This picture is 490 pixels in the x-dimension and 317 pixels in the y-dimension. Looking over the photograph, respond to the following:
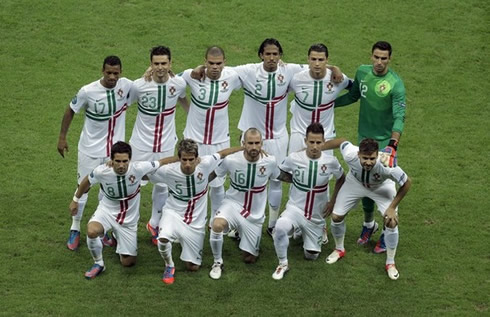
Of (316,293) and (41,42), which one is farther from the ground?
(41,42)

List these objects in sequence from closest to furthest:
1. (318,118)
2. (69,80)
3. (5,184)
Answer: (318,118), (5,184), (69,80)

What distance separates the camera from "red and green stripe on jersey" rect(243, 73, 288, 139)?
40.3 ft

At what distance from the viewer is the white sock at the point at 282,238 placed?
11734 mm

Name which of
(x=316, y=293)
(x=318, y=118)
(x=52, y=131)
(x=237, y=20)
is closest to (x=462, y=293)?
(x=316, y=293)

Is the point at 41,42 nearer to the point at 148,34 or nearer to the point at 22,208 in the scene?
the point at 148,34

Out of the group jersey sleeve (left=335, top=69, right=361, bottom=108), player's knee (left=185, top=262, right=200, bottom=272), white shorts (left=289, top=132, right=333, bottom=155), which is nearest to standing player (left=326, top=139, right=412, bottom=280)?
white shorts (left=289, top=132, right=333, bottom=155)

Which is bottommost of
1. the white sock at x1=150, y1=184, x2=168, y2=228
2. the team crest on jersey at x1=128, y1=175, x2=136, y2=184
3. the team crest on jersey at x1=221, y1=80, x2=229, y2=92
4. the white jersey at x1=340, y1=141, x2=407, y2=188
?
the white sock at x1=150, y1=184, x2=168, y2=228

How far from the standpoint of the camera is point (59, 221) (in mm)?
12797

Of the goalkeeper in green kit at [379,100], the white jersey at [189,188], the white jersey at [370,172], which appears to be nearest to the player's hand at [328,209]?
the white jersey at [370,172]

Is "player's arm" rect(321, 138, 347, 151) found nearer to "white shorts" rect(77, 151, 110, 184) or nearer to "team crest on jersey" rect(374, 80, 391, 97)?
"team crest on jersey" rect(374, 80, 391, 97)

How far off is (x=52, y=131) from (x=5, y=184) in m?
1.53

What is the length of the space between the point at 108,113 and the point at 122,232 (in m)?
1.33

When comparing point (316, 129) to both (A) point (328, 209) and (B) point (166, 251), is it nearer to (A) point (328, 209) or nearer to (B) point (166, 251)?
(A) point (328, 209)

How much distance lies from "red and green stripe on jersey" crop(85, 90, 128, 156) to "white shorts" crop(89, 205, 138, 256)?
0.81m
